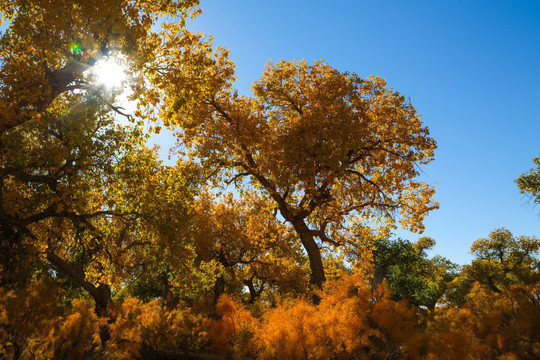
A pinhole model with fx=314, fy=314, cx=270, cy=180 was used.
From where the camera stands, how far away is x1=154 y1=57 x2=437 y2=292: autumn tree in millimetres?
13453

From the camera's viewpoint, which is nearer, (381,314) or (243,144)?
(381,314)

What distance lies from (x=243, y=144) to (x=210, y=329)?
326 inches

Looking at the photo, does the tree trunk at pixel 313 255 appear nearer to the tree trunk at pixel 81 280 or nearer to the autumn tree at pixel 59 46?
the tree trunk at pixel 81 280

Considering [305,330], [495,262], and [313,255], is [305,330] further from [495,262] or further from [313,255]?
[495,262]

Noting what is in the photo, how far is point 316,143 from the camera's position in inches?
517

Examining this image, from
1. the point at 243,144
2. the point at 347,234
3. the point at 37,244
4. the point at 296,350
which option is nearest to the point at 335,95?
the point at 243,144

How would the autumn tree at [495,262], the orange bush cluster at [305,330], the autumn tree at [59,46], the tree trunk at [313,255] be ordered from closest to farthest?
1. the orange bush cluster at [305,330]
2. the autumn tree at [59,46]
3. the tree trunk at [313,255]
4. the autumn tree at [495,262]

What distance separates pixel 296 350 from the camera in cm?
738

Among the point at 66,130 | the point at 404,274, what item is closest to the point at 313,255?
the point at 66,130

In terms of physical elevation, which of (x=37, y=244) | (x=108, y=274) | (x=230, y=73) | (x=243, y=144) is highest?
(x=230, y=73)

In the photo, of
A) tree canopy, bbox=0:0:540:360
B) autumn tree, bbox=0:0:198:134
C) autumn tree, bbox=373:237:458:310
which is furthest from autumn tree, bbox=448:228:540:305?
autumn tree, bbox=0:0:198:134

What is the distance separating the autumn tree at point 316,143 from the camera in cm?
1345

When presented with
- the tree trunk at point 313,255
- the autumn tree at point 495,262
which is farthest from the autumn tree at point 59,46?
the autumn tree at point 495,262

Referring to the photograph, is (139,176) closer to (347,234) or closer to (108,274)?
(108,274)
